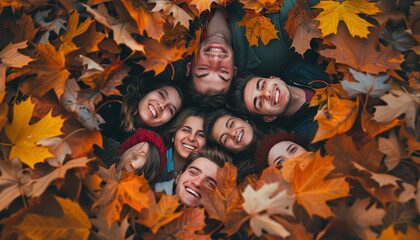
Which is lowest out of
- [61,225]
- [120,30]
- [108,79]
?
[61,225]

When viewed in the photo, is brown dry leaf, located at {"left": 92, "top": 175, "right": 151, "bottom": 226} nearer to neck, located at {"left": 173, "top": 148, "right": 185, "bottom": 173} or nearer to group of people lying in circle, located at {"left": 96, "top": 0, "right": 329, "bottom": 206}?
group of people lying in circle, located at {"left": 96, "top": 0, "right": 329, "bottom": 206}

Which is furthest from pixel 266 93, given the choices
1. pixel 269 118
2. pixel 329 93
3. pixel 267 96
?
pixel 329 93

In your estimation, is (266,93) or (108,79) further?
(266,93)

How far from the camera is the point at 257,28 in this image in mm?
1339

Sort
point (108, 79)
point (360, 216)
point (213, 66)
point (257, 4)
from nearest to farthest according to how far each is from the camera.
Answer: point (360, 216) → point (108, 79) → point (257, 4) → point (213, 66)

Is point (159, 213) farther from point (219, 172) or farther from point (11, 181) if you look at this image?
point (11, 181)

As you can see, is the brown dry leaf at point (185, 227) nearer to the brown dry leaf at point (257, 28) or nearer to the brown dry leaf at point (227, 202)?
the brown dry leaf at point (227, 202)

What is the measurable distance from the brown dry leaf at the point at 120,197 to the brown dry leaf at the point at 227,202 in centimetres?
20

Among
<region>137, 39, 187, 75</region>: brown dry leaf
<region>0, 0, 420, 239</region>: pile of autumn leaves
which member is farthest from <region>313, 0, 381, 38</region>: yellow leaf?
<region>137, 39, 187, 75</region>: brown dry leaf

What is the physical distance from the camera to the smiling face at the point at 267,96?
4.35ft

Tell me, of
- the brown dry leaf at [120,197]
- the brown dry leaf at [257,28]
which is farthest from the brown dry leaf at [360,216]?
the brown dry leaf at [257,28]

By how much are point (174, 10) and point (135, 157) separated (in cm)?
57

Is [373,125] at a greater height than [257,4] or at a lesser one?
lesser

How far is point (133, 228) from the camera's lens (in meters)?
1.03
